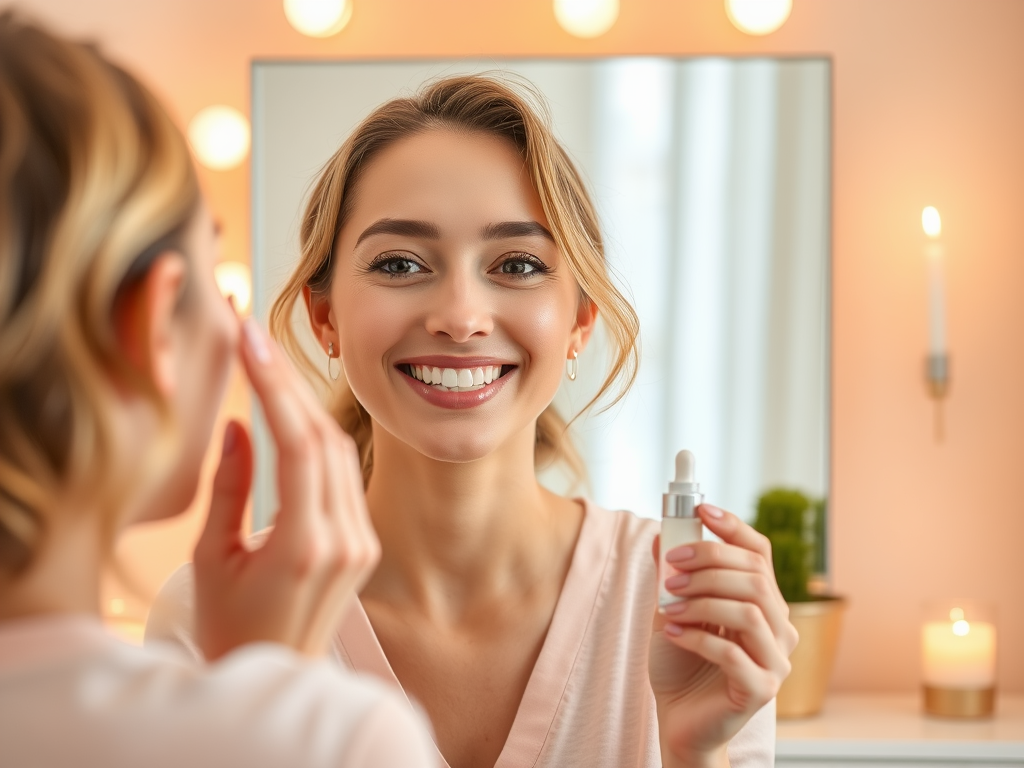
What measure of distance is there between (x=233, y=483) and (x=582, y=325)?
56cm

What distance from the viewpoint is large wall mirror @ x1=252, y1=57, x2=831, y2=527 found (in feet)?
5.95

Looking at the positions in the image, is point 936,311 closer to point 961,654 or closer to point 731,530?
point 961,654

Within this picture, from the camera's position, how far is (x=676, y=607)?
0.85m

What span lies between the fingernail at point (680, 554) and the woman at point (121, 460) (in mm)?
325

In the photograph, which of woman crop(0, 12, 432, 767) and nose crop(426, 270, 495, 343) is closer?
woman crop(0, 12, 432, 767)

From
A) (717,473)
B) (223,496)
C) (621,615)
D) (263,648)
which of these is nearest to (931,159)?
(717,473)

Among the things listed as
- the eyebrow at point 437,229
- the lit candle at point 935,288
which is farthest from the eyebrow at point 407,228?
the lit candle at point 935,288

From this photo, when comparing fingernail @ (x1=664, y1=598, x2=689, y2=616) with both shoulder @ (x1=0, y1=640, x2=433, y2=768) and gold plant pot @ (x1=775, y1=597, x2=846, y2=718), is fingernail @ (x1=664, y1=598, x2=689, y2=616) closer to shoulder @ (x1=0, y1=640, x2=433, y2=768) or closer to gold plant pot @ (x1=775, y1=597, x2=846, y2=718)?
shoulder @ (x1=0, y1=640, x2=433, y2=768)

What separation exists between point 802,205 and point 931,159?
24cm

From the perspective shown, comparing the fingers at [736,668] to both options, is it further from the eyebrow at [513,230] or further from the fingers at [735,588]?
the eyebrow at [513,230]

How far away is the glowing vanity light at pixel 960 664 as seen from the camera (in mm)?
1665

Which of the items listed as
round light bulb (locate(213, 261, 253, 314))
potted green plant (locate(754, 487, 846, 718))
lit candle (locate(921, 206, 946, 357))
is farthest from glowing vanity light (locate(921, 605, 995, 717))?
round light bulb (locate(213, 261, 253, 314))

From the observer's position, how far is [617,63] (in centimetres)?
183

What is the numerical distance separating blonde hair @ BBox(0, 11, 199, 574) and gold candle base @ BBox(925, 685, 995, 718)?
1.49 m
